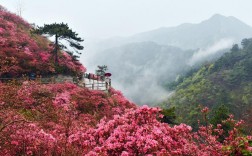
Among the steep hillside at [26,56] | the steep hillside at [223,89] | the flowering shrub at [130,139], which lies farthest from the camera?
the steep hillside at [223,89]

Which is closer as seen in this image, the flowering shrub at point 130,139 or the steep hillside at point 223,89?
the flowering shrub at point 130,139

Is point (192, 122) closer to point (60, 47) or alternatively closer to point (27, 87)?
point (60, 47)

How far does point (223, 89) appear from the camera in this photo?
359 feet

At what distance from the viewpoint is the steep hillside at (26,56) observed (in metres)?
25.5

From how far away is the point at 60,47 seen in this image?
2989cm

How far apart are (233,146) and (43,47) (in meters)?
28.1

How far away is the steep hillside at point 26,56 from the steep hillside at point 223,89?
63.1 m

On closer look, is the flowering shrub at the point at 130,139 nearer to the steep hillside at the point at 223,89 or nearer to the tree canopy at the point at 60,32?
the tree canopy at the point at 60,32

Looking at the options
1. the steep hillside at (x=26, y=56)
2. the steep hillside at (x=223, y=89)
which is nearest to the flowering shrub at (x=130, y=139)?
the steep hillside at (x=26, y=56)

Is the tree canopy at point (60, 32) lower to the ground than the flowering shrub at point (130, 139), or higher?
higher

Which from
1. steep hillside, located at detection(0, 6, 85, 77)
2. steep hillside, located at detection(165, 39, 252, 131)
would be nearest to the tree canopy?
steep hillside, located at detection(0, 6, 85, 77)

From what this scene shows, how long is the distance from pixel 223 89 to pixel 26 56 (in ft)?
314

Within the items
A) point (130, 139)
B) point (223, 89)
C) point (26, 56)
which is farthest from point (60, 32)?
point (223, 89)

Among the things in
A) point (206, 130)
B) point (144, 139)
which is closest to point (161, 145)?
point (144, 139)
